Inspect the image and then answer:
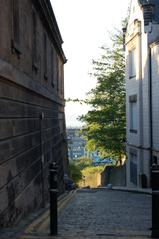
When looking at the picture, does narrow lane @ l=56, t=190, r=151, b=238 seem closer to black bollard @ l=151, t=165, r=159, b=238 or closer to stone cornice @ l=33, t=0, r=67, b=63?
black bollard @ l=151, t=165, r=159, b=238

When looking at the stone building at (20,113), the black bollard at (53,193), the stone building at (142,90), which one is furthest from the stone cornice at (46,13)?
the black bollard at (53,193)

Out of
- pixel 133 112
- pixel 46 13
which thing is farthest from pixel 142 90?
pixel 46 13

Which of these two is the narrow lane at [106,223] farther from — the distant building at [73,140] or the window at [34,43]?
the distant building at [73,140]

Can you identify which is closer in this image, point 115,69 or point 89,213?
point 89,213

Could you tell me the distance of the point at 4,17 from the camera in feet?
30.8

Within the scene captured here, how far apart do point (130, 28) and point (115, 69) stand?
44.6ft

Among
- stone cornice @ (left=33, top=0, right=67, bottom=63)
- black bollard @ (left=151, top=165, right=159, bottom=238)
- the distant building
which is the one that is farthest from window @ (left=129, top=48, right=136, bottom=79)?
black bollard @ (left=151, top=165, right=159, bottom=238)

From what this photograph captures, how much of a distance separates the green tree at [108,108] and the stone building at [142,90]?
10.7m

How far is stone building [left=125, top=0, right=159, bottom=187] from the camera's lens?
22.9m

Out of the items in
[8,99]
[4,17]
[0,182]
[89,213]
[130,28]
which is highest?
[130,28]

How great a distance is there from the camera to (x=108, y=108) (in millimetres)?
40000

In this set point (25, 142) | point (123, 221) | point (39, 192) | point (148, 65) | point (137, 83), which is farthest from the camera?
point (137, 83)

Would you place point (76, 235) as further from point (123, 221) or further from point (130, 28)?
point (130, 28)

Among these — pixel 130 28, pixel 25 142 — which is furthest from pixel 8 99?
pixel 130 28
